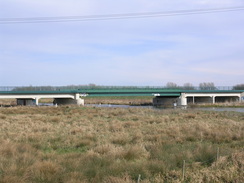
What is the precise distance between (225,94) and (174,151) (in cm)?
9267

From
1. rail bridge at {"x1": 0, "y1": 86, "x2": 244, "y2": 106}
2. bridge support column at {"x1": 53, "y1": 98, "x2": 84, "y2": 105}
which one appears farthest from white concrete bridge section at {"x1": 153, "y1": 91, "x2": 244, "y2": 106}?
bridge support column at {"x1": 53, "y1": 98, "x2": 84, "y2": 105}

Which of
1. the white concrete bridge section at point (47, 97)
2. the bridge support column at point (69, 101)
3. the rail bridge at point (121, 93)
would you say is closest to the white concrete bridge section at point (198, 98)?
the rail bridge at point (121, 93)

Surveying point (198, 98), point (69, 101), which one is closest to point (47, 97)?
point (69, 101)

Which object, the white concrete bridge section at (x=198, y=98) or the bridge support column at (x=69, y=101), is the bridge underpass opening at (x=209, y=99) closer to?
the white concrete bridge section at (x=198, y=98)

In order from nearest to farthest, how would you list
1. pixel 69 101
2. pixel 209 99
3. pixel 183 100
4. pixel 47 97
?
pixel 47 97
pixel 69 101
pixel 183 100
pixel 209 99

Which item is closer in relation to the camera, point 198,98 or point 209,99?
point 209,99

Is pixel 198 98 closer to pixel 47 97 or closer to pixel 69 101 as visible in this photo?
pixel 69 101

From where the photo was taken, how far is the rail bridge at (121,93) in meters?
82.1

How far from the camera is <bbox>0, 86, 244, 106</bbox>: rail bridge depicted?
82.1 meters

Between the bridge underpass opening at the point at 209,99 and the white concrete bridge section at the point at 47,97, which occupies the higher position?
the white concrete bridge section at the point at 47,97

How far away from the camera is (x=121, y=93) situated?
306ft

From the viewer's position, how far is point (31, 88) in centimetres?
8638

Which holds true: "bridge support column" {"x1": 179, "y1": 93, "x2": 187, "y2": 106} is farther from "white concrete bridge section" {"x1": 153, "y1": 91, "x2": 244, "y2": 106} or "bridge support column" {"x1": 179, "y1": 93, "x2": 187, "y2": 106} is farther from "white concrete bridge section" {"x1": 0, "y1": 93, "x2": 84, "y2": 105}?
"white concrete bridge section" {"x1": 0, "y1": 93, "x2": 84, "y2": 105}

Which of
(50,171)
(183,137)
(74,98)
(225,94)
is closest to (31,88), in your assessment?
(74,98)
